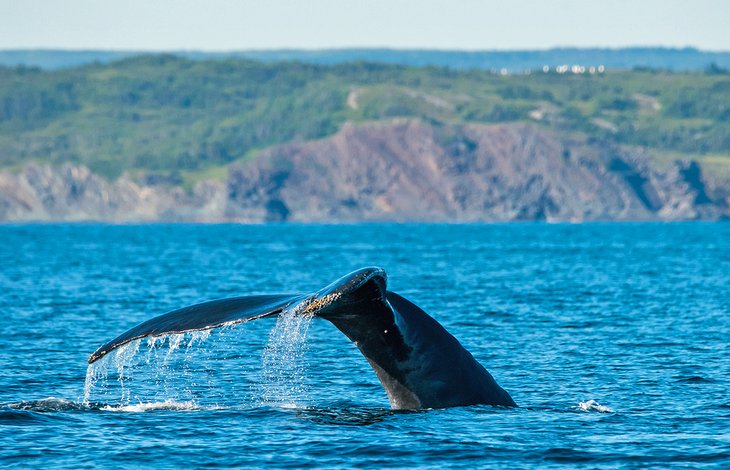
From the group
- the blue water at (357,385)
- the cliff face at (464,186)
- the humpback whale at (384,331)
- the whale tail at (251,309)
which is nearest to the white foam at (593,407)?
the blue water at (357,385)

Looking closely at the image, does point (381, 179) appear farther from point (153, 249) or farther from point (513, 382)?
point (513, 382)

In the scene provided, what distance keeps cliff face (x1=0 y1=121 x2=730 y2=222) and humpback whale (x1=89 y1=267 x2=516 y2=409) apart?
177 meters

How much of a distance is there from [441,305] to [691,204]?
516 ft

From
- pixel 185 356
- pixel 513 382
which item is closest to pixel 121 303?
pixel 185 356

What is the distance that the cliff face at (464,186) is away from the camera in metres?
189

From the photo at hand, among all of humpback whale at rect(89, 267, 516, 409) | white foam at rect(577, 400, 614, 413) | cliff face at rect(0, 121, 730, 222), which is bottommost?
white foam at rect(577, 400, 614, 413)

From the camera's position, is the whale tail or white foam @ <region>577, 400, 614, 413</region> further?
white foam @ <region>577, 400, 614, 413</region>

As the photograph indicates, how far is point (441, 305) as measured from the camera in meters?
35.9

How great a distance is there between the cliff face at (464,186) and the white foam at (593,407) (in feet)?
569

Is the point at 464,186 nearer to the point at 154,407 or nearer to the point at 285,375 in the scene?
the point at 285,375

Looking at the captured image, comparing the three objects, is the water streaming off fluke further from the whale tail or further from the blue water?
the whale tail

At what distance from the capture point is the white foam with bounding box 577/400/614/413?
669 inches

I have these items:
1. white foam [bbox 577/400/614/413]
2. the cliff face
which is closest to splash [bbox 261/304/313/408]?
white foam [bbox 577/400/614/413]

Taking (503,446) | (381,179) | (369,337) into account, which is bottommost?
(503,446)
